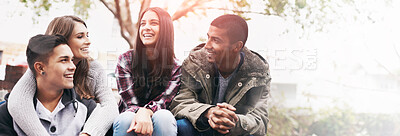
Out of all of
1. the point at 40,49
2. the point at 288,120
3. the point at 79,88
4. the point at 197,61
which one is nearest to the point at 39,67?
the point at 40,49

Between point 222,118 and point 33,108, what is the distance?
774mm

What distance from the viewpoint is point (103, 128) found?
1.46 m

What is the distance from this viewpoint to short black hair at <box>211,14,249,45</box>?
1732mm

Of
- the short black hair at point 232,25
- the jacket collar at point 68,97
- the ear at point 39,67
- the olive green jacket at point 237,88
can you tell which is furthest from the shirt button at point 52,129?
the short black hair at point 232,25

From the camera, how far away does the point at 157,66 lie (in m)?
1.66

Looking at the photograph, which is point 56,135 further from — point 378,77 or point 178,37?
point 378,77

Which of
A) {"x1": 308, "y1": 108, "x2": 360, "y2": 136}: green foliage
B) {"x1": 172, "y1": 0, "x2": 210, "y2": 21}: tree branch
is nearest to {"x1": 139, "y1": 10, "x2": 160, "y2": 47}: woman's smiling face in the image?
{"x1": 172, "y1": 0, "x2": 210, "y2": 21}: tree branch

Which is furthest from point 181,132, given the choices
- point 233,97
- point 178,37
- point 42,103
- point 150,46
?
point 178,37

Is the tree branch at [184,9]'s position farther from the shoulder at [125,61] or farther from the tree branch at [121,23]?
the shoulder at [125,61]

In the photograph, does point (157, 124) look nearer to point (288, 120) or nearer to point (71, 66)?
point (71, 66)

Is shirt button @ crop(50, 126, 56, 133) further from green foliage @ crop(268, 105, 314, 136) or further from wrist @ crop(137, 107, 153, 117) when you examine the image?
green foliage @ crop(268, 105, 314, 136)

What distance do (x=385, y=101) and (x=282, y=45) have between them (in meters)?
1.10

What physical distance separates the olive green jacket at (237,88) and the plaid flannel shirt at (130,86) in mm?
30

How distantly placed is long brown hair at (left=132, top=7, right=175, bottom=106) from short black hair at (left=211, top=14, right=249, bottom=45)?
25 cm
